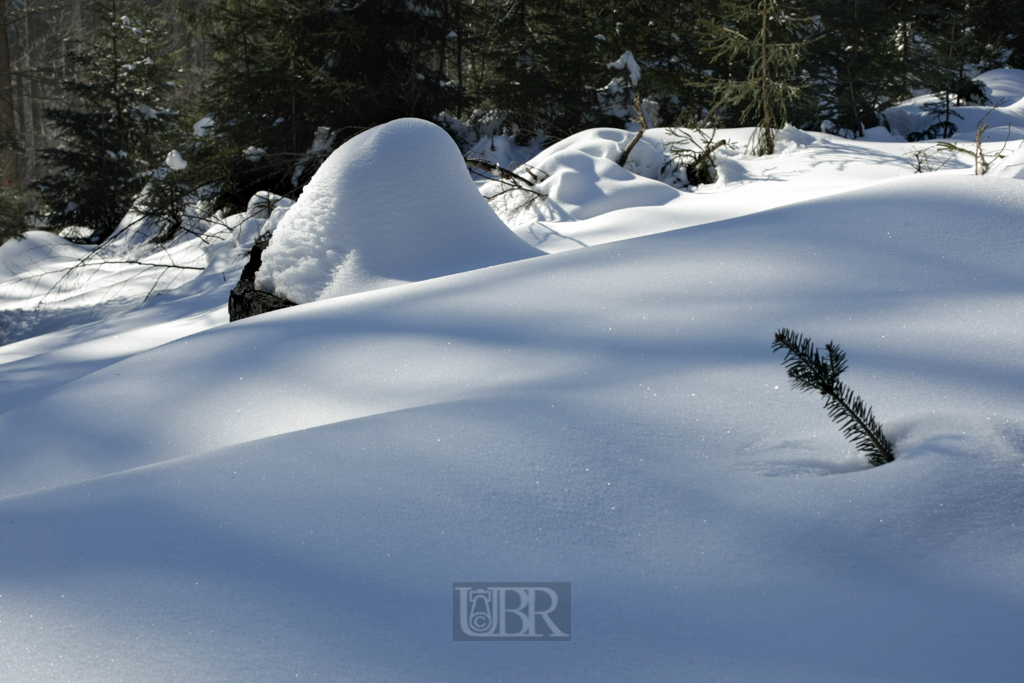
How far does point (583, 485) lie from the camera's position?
3.92 ft

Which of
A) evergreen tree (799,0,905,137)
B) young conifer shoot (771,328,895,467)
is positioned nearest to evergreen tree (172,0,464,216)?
evergreen tree (799,0,905,137)

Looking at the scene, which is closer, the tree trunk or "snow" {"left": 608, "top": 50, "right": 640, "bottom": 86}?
"snow" {"left": 608, "top": 50, "right": 640, "bottom": 86}

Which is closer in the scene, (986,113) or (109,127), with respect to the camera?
(986,113)

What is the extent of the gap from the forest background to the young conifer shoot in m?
7.08

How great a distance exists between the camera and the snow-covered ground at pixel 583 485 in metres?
0.91

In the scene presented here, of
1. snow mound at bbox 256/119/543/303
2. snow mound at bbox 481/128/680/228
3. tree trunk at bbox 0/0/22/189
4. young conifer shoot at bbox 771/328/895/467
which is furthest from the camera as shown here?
tree trunk at bbox 0/0/22/189

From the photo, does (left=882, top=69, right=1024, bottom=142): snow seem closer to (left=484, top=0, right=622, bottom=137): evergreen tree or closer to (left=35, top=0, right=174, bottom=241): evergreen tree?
(left=484, top=0, right=622, bottom=137): evergreen tree

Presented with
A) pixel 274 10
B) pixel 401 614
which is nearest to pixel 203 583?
pixel 401 614

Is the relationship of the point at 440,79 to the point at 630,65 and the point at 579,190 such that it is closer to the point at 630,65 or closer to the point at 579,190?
the point at 630,65

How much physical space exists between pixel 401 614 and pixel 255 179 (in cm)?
920

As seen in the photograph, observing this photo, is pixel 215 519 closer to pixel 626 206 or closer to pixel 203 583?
pixel 203 583

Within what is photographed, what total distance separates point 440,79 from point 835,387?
9490mm

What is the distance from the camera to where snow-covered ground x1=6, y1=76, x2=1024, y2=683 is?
915mm

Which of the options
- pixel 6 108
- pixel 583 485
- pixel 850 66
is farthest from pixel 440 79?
pixel 6 108
